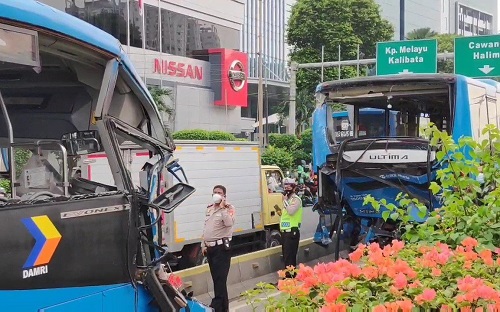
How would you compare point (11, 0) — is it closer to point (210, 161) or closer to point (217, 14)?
point (210, 161)

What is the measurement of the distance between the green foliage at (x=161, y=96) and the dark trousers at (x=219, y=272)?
24483 millimetres

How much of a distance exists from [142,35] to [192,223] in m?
Answer: 24.4

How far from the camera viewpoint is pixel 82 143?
4125mm

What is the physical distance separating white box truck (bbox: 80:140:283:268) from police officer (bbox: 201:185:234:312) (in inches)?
48.7

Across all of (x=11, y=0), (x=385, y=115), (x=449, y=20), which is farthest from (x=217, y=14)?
(x=449, y=20)

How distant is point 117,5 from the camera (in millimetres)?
32312

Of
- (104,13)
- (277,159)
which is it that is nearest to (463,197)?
(277,159)

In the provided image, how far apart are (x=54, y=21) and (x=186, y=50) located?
1348 inches

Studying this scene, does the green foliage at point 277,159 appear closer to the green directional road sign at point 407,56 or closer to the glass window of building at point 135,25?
the glass window of building at point 135,25

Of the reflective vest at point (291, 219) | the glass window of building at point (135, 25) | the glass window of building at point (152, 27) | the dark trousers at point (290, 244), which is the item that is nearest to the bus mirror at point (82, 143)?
the reflective vest at point (291, 219)

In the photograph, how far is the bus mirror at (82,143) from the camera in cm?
402

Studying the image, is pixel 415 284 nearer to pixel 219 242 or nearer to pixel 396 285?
pixel 396 285

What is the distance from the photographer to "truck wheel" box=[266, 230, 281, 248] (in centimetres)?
1288

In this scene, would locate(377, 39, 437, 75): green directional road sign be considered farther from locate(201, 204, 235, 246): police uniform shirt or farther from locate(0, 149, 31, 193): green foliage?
locate(0, 149, 31, 193): green foliage
